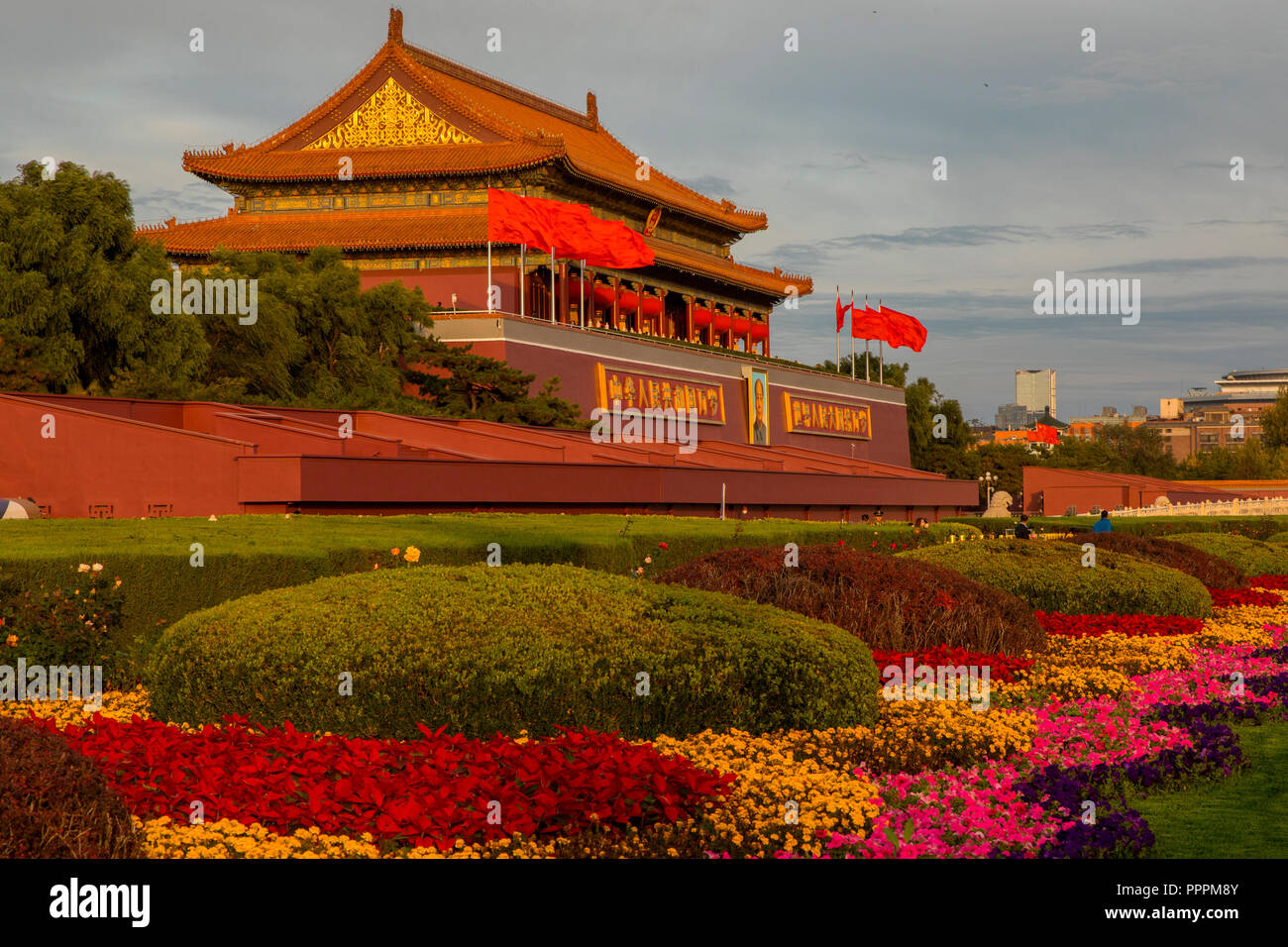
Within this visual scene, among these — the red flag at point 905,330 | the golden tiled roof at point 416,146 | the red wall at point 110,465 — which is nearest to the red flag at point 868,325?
the red flag at point 905,330

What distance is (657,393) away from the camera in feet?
143

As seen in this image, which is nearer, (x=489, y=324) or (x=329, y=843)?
(x=329, y=843)

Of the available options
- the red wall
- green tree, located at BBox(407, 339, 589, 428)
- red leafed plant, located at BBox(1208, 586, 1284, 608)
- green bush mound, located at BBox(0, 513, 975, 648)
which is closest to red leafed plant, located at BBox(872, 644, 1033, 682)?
green bush mound, located at BBox(0, 513, 975, 648)

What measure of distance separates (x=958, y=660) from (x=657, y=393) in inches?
1272

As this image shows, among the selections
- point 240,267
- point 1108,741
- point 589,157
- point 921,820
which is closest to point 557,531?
point 1108,741

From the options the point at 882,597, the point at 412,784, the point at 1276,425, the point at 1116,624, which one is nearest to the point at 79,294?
the point at 882,597

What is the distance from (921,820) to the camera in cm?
684

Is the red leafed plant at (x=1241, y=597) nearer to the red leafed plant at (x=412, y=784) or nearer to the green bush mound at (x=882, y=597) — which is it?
the green bush mound at (x=882, y=597)

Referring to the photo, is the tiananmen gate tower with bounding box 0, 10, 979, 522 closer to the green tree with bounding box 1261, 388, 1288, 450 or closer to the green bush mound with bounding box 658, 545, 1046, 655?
the green bush mound with bounding box 658, 545, 1046, 655

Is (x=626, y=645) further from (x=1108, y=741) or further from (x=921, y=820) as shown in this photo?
(x=1108, y=741)

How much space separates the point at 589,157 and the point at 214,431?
34147 mm

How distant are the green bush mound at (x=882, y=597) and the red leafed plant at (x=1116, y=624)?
1494 mm

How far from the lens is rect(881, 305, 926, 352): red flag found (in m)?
53.9

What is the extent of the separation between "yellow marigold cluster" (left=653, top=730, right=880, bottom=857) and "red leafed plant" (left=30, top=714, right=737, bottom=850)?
22cm
